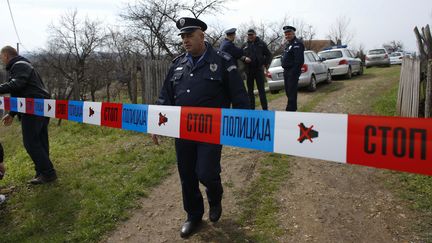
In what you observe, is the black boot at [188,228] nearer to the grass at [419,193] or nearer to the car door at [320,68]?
the grass at [419,193]

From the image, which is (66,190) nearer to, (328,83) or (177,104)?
(177,104)

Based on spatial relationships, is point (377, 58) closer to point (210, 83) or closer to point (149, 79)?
point (149, 79)

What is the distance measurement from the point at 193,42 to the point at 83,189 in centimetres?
309

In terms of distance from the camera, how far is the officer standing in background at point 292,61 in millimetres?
7242

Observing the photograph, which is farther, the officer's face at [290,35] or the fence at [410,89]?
the officer's face at [290,35]

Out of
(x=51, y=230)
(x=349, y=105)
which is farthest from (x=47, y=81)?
(x=51, y=230)

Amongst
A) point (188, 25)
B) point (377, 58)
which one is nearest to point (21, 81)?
point (188, 25)

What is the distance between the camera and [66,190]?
5.30 m

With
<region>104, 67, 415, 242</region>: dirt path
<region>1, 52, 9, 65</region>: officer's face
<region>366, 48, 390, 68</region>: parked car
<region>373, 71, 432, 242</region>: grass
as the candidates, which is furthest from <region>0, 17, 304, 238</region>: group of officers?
<region>366, 48, 390, 68</region>: parked car

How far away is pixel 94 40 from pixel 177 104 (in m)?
38.8

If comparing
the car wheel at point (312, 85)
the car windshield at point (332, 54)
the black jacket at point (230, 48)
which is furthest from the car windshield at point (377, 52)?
the black jacket at point (230, 48)

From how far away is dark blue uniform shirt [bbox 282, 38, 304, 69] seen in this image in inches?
285

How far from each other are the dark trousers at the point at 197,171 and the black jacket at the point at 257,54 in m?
4.74

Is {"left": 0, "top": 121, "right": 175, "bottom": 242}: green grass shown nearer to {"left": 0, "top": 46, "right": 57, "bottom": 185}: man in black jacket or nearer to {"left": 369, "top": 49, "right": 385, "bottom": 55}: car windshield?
{"left": 0, "top": 46, "right": 57, "bottom": 185}: man in black jacket
